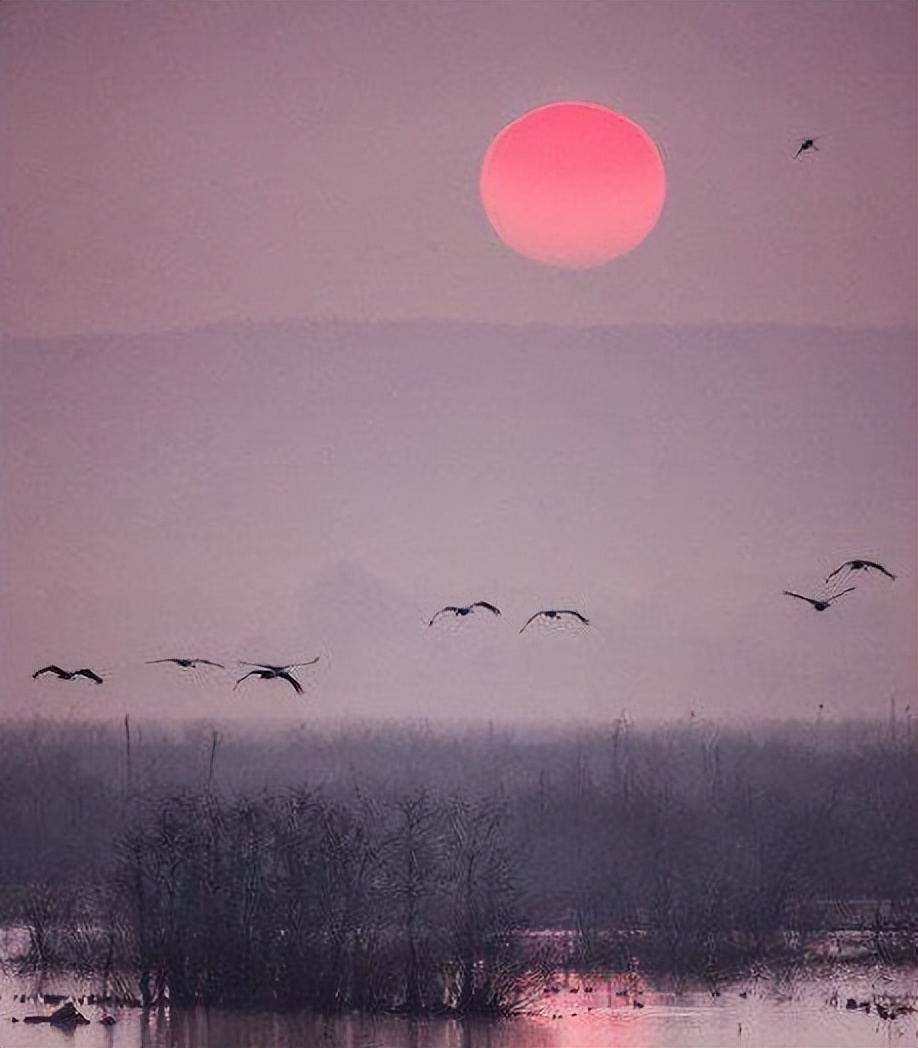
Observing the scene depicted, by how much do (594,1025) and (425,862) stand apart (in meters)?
0.48

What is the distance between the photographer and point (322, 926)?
172 inches

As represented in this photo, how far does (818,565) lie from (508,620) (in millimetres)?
660

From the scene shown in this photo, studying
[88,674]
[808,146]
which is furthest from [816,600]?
[88,674]

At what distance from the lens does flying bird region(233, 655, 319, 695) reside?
4.40 metres

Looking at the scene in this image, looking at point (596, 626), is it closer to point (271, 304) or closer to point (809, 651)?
point (809, 651)

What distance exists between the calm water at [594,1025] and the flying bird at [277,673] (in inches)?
26.8

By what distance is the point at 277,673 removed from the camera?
4.41 m

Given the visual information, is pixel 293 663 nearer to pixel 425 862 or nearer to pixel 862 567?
pixel 425 862

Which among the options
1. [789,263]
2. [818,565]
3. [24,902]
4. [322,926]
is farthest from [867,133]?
[24,902]

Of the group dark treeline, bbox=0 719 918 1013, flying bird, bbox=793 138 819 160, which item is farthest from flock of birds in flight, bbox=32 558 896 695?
flying bird, bbox=793 138 819 160

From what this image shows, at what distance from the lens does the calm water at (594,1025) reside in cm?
436

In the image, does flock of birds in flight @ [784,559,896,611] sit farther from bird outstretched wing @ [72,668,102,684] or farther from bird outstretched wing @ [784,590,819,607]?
bird outstretched wing @ [72,668,102,684]

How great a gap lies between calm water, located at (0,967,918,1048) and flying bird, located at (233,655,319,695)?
681 mm

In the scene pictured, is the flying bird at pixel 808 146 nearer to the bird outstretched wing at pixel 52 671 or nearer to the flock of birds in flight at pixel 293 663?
the flock of birds in flight at pixel 293 663
